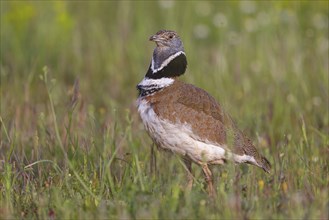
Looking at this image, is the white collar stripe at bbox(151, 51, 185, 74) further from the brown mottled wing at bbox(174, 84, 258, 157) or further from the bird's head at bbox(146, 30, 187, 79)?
the brown mottled wing at bbox(174, 84, 258, 157)

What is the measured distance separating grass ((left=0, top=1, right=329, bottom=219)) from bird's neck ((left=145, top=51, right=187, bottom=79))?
1.14ft

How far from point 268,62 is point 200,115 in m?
3.26

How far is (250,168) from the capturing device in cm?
575

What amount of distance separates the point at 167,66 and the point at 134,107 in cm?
184

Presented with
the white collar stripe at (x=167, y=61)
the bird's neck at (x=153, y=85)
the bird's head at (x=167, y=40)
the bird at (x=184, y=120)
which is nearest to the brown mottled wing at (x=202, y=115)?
the bird at (x=184, y=120)

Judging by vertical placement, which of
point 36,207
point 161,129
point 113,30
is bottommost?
point 36,207

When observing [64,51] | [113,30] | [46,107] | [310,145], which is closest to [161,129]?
[310,145]

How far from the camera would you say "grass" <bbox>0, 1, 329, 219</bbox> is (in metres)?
4.58

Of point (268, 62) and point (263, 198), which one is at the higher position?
point (268, 62)

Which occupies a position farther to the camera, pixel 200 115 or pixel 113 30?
pixel 113 30

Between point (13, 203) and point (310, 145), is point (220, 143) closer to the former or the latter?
point (310, 145)

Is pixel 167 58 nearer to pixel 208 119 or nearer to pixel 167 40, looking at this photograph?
pixel 167 40

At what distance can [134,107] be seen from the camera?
24.4ft

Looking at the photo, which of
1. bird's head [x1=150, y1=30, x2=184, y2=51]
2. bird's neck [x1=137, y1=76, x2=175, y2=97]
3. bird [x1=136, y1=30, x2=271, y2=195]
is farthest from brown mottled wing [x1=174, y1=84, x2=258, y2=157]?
bird's head [x1=150, y1=30, x2=184, y2=51]
